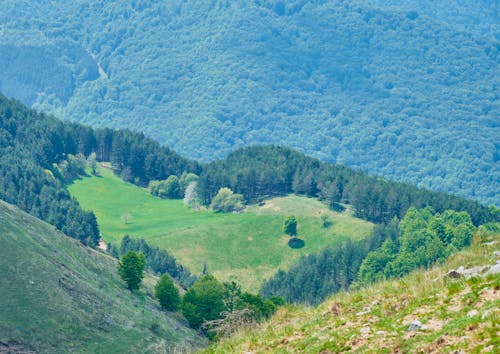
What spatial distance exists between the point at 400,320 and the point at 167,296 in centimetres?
10272

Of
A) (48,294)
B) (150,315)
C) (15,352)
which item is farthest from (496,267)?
(150,315)

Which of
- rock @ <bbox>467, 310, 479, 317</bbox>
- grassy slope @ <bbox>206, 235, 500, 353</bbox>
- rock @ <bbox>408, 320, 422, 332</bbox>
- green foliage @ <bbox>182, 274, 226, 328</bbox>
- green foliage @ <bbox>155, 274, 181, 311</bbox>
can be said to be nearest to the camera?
grassy slope @ <bbox>206, 235, 500, 353</bbox>

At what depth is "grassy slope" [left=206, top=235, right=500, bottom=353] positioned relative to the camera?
24156 mm

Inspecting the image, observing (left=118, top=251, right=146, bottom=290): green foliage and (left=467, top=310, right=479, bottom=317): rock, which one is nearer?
(left=467, top=310, right=479, bottom=317): rock

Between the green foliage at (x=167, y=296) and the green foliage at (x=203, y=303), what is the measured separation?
1.22 metres

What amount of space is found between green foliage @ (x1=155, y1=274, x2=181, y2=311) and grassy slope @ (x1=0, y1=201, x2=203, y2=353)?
4.89m

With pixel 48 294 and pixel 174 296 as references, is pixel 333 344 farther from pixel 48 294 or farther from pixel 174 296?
pixel 174 296

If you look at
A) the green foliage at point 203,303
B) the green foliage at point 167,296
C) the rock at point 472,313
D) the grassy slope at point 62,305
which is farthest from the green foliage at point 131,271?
the rock at point 472,313

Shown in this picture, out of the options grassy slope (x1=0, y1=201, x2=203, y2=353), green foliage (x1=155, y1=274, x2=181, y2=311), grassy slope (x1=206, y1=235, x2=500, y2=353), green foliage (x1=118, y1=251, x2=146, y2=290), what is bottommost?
green foliage (x1=155, y1=274, x2=181, y2=311)

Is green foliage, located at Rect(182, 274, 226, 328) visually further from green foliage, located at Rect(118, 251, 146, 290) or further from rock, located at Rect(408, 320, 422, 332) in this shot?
rock, located at Rect(408, 320, 422, 332)

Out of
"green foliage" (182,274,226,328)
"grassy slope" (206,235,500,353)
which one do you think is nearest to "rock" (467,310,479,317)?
"grassy slope" (206,235,500,353)

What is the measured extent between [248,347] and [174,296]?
325 ft

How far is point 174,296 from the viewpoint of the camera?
127125 millimetres

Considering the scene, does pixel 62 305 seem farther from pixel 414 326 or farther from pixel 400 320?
pixel 414 326
